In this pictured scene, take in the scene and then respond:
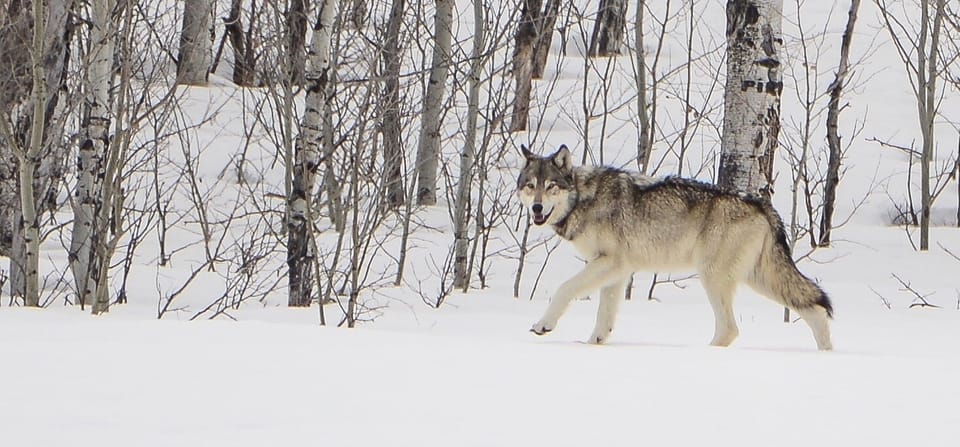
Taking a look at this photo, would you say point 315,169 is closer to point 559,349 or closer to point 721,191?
point 721,191

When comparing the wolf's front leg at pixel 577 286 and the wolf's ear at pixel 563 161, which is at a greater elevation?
the wolf's ear at pixel 563 161

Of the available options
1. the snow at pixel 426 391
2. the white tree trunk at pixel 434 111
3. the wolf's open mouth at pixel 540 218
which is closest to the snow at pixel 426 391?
the snow at pixel 426 391

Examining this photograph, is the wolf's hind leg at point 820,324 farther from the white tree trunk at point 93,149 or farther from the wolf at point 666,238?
the white tree trunk at point 93,149

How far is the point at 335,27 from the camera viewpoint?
10.6m

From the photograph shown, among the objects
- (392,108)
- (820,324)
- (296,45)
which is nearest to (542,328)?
(820,324)

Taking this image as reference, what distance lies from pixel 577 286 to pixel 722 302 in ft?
2.86

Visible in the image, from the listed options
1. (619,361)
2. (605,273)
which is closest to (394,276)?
(605,273)

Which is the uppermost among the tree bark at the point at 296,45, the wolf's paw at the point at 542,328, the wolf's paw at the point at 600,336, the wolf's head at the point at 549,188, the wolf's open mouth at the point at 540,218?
the tree bark at the point at 296,45

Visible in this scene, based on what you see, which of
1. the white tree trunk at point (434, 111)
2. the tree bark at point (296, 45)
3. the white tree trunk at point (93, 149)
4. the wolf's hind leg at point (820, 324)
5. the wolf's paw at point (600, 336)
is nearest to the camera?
the wolf's hind leg at point (820, 324)

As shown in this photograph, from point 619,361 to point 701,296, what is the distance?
25.1 ft

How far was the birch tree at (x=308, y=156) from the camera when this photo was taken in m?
9.84

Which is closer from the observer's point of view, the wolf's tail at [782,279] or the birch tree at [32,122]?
the wolf's tail at [782,279]

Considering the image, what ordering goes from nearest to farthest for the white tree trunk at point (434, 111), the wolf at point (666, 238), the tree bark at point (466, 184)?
1. the wolf at point (666, 238)
2. the tree bark at point (466, 184)
3. the white tree trunk at point (434, 111)

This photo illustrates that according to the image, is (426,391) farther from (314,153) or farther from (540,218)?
(314,153)
